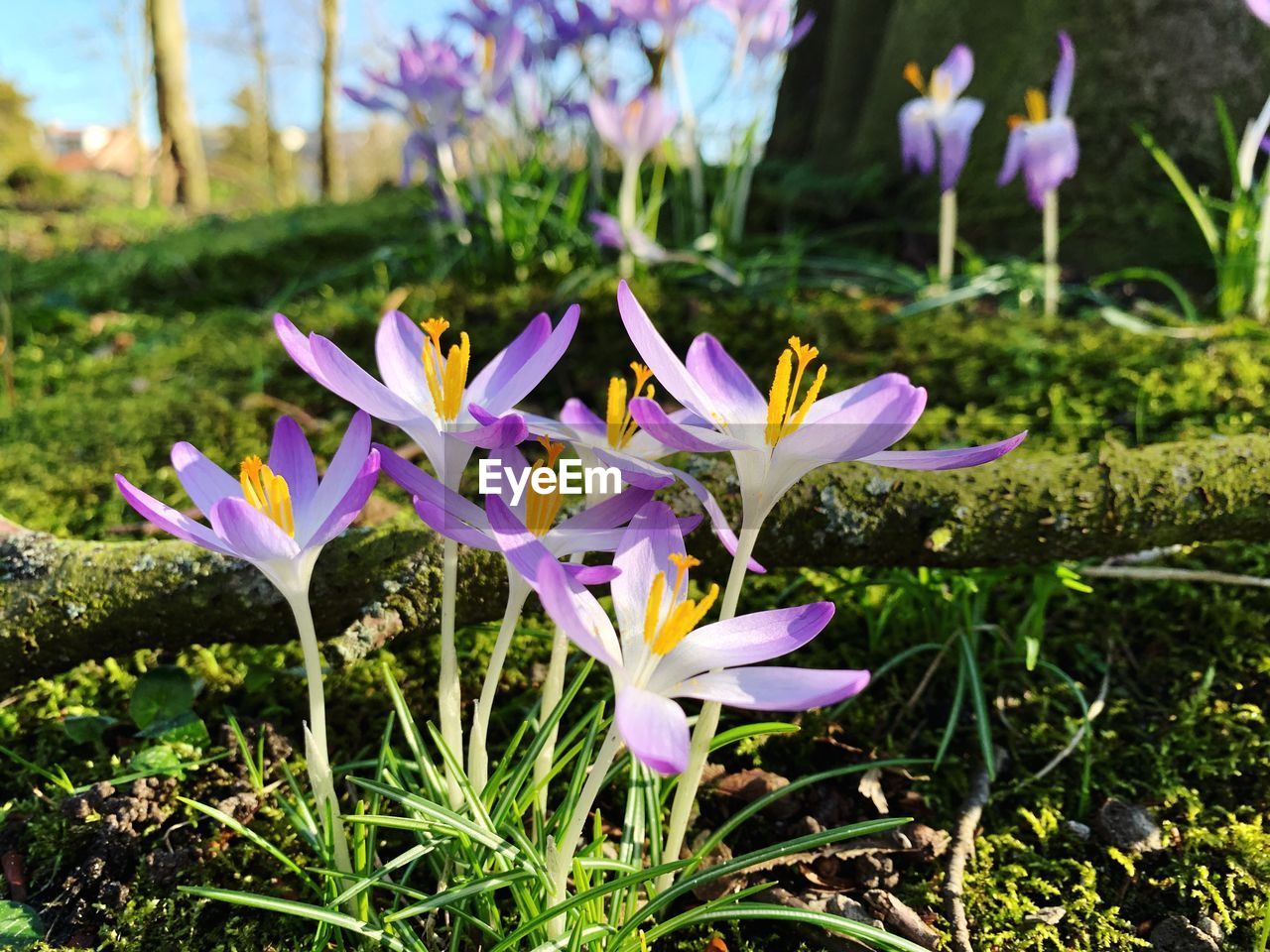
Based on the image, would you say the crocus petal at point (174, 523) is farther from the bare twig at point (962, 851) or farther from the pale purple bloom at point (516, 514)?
the bare twig at point (962, 851)

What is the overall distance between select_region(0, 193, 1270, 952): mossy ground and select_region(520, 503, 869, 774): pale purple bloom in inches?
19.6

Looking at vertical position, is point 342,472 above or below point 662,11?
below

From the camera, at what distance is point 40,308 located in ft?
11.4

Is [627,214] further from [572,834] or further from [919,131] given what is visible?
[572,834]

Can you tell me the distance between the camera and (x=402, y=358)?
3.13 ft

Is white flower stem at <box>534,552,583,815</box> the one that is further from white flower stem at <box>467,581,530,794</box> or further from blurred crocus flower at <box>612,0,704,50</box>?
blurred crocus flower at <box>612,0,704,50</box>

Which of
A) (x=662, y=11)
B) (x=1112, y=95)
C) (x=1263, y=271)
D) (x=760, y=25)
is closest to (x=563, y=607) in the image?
(x=662, y=11)

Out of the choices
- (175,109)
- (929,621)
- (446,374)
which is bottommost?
(929,621)

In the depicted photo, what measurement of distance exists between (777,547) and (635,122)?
1.48 meters

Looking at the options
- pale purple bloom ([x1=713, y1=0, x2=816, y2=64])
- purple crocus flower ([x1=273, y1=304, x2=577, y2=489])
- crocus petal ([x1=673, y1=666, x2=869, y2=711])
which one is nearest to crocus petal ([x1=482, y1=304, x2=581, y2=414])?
purple crocus flower ([x1=273, y1=304, x2=577, y2=489])

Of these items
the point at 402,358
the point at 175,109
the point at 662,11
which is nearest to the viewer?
the point at 402,358

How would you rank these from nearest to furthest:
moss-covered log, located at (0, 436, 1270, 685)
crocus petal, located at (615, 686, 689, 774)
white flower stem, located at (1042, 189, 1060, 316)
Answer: crocus petal, located at (615, 686, 689, 774) → moss-covered log, located at (0, 436, 1270, 685) → white flower stem, located at (1042, 189, 1060, 316)

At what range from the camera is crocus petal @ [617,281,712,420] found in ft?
2.50

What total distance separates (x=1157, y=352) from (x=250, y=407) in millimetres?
2348
